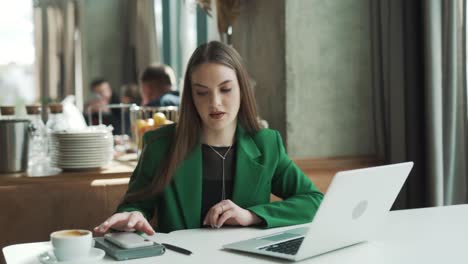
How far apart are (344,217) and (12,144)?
154 centimetres

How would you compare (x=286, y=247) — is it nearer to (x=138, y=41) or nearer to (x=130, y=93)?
(x=130, y=93)

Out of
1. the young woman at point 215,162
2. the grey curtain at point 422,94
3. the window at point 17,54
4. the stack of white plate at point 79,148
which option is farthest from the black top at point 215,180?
the window at point 17,54

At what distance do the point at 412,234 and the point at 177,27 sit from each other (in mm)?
4611

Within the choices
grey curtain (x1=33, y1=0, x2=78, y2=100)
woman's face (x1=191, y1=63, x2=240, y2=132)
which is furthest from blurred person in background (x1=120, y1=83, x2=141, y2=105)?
woman's face (x1=191, y1=63, x2=240, y2=132)

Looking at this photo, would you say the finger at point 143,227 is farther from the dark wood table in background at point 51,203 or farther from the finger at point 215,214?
the dark wood table in background at point 51,203

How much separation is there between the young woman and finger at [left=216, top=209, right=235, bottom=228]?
7 cm

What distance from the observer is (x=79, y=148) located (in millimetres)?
2564

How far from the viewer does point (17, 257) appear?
1.48m

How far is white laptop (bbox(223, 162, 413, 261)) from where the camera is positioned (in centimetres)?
137

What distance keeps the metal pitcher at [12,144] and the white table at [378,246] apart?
102 cm

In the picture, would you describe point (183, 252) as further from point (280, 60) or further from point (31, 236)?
point (280, 60)

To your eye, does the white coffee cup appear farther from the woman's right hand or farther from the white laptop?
the white laptop

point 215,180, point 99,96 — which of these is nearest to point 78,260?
point 215,180

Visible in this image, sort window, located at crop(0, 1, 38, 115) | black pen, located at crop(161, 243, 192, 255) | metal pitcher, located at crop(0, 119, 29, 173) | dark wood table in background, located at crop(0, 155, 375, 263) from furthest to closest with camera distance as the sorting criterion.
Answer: window, located at crop(0, 1, 38, 115) → metal pitcher, located at crop(0, 119, 29, 173) → dark wood table in background, located at crop(0, 155, 375, 263) → black pen, located at crop(161, 243, 192, 255)
